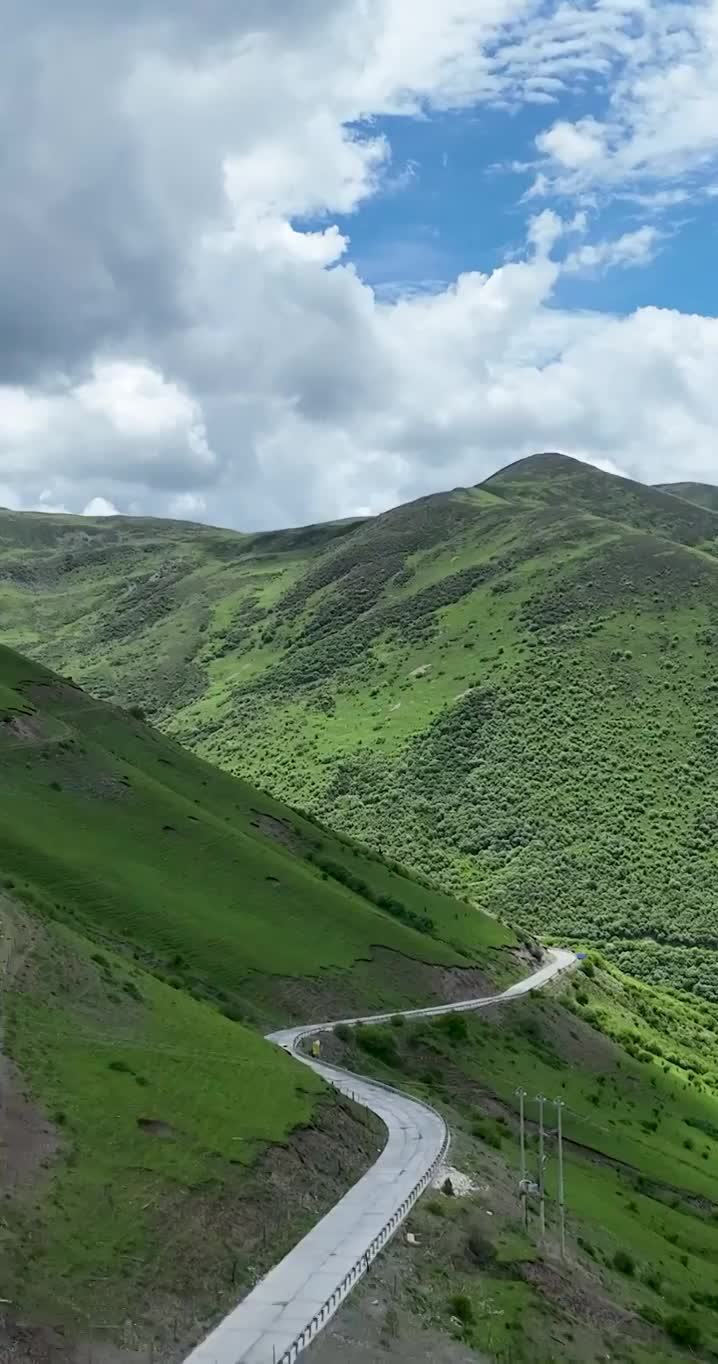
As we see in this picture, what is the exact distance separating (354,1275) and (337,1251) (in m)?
1.55

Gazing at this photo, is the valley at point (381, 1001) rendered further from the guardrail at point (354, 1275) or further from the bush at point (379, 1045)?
the guardrail at point (354, 1275)

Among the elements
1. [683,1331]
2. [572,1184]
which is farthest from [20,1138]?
[572,1184]

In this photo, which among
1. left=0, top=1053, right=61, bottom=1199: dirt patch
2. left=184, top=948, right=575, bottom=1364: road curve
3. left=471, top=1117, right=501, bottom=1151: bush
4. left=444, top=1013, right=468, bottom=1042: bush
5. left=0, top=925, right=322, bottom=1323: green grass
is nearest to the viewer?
left=184, top=948, right=575, bottom=1364: road curve

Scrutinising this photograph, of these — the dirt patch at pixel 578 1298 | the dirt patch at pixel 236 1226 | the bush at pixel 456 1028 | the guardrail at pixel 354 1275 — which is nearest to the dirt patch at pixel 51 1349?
the dirt patch at pixel 236 1226

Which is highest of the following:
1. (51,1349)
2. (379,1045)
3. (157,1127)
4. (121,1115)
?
(121,1115)

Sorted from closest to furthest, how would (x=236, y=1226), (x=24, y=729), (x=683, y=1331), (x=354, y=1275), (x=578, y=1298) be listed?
(x=354, y=1275), (x=236, y=1226), (x=578, y=1298), (x=683, y=1331), (x=24, y=729)

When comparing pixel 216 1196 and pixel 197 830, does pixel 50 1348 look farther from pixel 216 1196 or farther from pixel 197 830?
pixel 197 830

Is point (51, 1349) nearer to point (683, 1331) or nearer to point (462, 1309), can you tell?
point (462, 1309)

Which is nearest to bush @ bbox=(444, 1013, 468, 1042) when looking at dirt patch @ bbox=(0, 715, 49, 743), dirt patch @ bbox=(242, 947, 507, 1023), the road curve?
dirt patch @ bbox=(242, 947, 507, 1023)

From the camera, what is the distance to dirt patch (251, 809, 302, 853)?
74625 millimetres

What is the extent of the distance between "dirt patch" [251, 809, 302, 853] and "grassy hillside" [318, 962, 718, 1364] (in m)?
19.5

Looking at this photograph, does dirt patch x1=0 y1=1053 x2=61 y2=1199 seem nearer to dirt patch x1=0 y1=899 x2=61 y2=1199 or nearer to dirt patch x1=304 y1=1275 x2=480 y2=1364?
dirt patch x1=0 y1=899 x2=61 y2=1199

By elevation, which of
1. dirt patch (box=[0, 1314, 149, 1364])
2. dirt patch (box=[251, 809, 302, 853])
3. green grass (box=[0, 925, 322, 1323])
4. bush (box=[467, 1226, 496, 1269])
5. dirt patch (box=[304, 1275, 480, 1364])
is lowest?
bush (box=[467, 1226, 496, 1269])

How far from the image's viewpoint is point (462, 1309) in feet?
79.7
